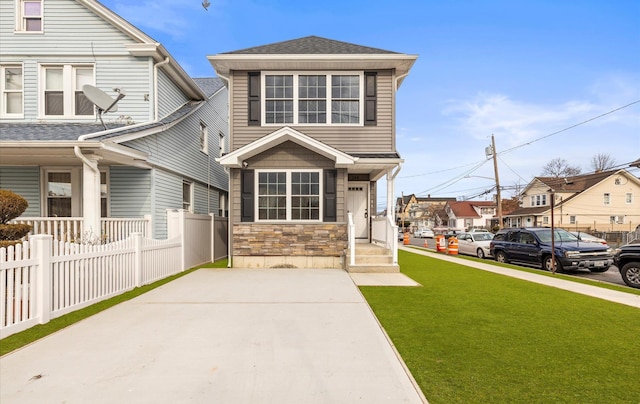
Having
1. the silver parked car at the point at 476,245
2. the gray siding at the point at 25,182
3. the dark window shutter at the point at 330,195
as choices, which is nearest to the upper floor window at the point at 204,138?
the gray siding at the point at 25,182

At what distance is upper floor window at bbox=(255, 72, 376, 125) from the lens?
1169 cm

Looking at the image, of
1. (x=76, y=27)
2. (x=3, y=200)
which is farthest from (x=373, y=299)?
(x=76, y=27)

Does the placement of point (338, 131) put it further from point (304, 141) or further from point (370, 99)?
point (304, 141)

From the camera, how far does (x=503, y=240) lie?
14383 mm

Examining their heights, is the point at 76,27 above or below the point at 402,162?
above

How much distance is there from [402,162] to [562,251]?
20.3 feet

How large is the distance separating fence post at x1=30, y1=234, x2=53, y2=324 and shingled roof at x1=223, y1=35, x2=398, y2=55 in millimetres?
8643

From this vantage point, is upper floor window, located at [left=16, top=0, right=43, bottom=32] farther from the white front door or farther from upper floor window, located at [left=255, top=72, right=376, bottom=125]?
the white front door

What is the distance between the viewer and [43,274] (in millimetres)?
5121

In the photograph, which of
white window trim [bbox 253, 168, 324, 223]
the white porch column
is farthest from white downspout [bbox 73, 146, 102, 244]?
white window trim [bbox 253, 168, 324, 223]

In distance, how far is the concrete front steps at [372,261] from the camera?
32.5ft

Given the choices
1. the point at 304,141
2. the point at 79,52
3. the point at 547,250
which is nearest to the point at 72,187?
the point at 79,52

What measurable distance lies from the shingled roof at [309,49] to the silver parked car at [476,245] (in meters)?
10.9

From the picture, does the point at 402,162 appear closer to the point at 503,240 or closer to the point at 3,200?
the point at 503,240
